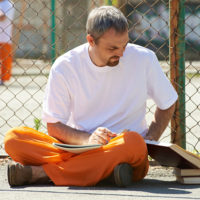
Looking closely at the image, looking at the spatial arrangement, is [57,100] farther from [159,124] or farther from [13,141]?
Result: [159,124]

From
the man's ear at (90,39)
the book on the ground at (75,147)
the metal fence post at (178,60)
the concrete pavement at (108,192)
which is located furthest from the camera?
the metal fence post at (178,60)

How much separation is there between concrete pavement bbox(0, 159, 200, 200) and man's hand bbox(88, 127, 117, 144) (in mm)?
266

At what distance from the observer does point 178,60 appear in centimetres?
416

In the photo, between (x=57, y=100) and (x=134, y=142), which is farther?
(x=57, y=100)

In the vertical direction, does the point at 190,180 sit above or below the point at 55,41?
below

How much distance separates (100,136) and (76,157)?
222 mm

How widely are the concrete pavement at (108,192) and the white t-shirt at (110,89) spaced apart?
0.41 m

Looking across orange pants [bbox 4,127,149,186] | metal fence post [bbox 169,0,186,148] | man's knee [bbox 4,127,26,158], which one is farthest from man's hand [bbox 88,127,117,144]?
metal fence post [bbox 169,0,186,148]

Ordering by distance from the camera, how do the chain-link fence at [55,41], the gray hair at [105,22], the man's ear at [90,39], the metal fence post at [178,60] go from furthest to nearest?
the chain-link fence at [55,41], the metal fence post at [178,60], the man's ear at [90,39], the gray hair at [105,22]

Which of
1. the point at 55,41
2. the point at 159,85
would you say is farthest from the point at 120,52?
the point at 55,41

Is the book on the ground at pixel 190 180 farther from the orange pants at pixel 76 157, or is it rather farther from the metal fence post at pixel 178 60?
the metal fence post at pixel 178 60

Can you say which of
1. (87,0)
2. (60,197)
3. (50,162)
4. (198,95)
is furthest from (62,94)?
(87,0)

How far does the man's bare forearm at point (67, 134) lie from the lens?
3.62 m

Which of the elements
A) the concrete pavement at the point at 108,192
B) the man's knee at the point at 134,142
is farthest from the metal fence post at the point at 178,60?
the man's knee at the point at 134,142
